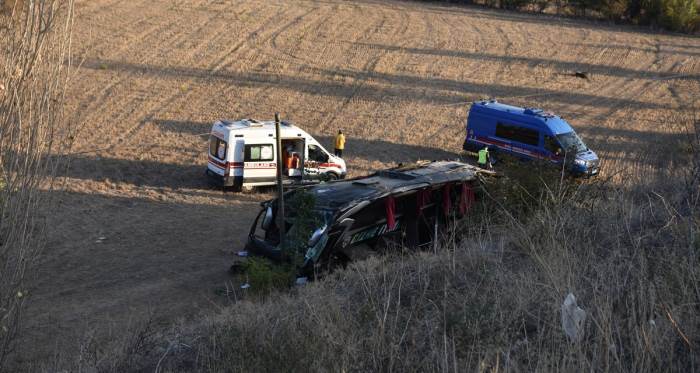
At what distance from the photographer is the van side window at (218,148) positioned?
19375mm

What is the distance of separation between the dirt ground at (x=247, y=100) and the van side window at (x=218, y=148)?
920 millimetres

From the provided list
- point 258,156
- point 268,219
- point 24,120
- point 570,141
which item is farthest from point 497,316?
point 570,141

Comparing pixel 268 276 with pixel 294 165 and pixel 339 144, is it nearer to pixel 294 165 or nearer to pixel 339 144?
pixel 294 165

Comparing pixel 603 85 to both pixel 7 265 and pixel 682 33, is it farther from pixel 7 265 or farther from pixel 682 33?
pixel 7 265

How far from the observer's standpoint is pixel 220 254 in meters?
15.6

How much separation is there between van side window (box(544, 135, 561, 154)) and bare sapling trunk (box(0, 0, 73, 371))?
1651 cm

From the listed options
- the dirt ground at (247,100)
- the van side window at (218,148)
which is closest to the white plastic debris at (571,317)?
the dirt ground at (247,100)

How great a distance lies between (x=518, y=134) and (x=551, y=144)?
3.92 ft

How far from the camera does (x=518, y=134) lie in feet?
75.6

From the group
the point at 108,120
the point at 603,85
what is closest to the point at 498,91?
the point at 603,85

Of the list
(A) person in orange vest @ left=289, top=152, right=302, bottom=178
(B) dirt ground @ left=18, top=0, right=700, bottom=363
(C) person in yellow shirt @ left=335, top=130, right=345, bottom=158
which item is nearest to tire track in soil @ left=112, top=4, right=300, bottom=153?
(B) dirt ground @ left=18, top=0, right=700, bottom=363

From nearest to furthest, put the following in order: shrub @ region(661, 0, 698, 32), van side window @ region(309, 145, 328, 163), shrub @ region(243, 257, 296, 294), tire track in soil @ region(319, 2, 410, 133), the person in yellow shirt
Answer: shrub @ region(243, 257, 296, 294)
van side window @ region(309, 145, 328, 163)
the person in yellow shirt
tire track in soil @ region(319, 2, 410, 133)
shrub @ region(661, 0, 698, 32)

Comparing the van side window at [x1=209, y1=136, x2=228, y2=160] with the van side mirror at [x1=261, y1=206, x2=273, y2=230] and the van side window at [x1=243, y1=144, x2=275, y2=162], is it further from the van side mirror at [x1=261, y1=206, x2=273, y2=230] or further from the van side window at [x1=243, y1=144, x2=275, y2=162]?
the van side mirror at [x1=261, y1=206, x2=273, y2=230]

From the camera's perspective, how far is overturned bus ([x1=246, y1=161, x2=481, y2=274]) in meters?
12.8
